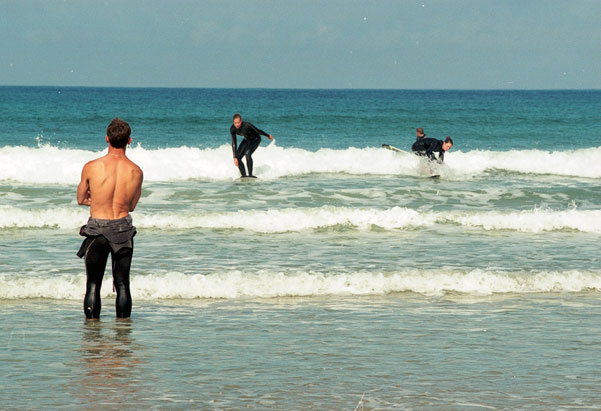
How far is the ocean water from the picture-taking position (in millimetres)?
5648

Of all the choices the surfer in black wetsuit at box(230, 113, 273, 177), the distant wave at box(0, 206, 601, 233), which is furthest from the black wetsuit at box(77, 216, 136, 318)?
the surfer in black wetsuit at box(230, 113, 273, 177)

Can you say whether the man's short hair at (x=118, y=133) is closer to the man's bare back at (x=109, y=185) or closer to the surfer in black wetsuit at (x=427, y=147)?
the man's bare back at (x=109, y=185)

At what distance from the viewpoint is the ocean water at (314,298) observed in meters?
5.65

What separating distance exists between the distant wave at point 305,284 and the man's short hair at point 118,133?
8.85ft

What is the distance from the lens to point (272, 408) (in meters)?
5.19

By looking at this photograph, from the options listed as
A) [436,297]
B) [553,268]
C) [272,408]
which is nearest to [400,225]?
[553,268]

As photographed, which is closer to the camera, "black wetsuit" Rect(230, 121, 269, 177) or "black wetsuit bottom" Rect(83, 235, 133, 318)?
"black wetsuit bottom" Rect(83, 235, 133, 318)

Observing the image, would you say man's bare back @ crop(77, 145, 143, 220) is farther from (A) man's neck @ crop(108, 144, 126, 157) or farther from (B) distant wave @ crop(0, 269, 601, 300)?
(B) distant wave @ crop(0, 269, 601, 300)

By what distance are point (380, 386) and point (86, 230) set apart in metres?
2.67

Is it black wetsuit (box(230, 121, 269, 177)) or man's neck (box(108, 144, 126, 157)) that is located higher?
black wetsuit (box(230, 121, 269, 177))

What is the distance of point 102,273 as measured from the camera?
6980 millimetres

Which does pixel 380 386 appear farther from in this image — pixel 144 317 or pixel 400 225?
pixel 400 225

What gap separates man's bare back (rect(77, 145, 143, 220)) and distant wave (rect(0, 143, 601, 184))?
15.6 m

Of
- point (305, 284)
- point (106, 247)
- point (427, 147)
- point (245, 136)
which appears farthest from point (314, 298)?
point (427, 147)
